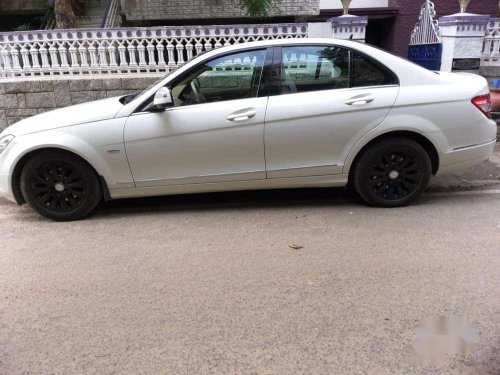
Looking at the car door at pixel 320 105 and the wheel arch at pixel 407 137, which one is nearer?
the car door at pixel 320 105

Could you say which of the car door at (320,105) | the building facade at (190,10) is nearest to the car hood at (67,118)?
the car door at (320,105)

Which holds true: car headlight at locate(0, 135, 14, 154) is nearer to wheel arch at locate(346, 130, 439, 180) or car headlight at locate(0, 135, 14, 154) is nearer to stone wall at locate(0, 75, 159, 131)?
stone wall at locate(0, 75, 159, 131)

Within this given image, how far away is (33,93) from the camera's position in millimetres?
7598

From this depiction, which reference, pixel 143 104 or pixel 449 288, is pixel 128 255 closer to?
pixel 143 104

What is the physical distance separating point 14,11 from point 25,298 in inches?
470

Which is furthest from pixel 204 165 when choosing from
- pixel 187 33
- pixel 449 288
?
pixel 187 33

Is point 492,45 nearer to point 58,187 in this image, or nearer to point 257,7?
point 257,7

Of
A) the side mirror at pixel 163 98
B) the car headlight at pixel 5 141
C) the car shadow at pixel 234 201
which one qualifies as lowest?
the car shadow at pixel 234 201

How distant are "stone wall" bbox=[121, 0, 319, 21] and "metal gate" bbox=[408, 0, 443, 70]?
167 inches

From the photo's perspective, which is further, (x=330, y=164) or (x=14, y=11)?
(x=14, y=11)

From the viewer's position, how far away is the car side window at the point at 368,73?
457 centimetres

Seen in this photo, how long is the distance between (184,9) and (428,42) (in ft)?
21.3

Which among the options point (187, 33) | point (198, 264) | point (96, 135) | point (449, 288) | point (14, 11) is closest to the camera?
point (449, 288)

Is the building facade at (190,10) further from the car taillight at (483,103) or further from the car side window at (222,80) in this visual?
the car taillight at (483,103)
